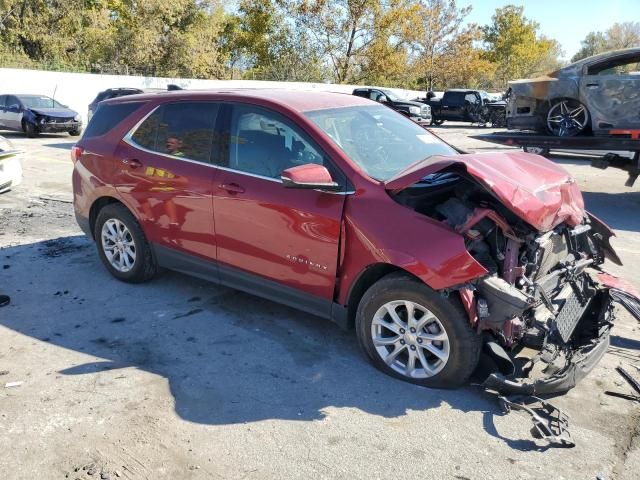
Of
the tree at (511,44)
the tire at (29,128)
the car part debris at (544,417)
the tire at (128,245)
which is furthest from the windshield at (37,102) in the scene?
the tree at (511,44)

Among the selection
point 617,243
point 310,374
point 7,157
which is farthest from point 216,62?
point 310,374

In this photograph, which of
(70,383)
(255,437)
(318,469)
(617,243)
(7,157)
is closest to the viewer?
(318,469)

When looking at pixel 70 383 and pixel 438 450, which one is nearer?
pixel 438 450

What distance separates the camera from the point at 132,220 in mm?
5160

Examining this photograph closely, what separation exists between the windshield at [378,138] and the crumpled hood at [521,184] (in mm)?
427

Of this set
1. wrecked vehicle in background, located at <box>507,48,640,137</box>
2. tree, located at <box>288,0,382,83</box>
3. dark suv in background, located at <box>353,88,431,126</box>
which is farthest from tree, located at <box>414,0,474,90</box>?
wrecked vehicle in background, located at <box>507,48,640,137</box>

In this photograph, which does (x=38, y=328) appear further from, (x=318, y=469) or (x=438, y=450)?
(x=438, y=450)

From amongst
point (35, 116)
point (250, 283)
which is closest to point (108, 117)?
point (250, 283)

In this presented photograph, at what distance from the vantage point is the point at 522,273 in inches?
136

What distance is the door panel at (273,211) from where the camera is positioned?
152 inches

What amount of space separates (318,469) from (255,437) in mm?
439

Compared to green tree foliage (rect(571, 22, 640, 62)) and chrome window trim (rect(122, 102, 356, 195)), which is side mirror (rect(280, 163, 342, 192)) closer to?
chrome window trim (rect(122, 102, 356, 195))

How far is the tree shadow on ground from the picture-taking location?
3453mm

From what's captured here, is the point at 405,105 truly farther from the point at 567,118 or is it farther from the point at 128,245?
the point at 128,245
